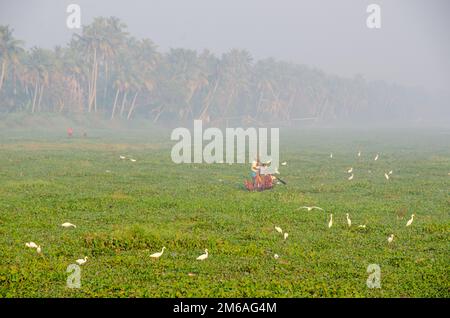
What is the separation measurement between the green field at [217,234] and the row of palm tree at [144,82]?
58.9 meters

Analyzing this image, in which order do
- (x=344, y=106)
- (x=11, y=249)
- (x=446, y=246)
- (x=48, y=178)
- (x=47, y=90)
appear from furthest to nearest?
1. (x=344, y=106)
2. (x=47, y=90)
3. (x=48, y=178)
4. (x=446, y=246)
5. (x=11, y=249)

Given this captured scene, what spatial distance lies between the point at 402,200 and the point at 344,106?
436 ft

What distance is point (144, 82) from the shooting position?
299 feet

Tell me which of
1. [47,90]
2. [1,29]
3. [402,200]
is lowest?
[402,200]

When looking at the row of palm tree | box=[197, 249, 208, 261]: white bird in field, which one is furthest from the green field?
the row of palm tree

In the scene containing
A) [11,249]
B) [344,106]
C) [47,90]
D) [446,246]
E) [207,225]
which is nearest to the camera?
[11,249]

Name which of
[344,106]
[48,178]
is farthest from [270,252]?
[344,106]

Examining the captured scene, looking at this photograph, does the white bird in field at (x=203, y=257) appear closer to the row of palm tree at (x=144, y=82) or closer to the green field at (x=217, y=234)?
the green field at (x=217, y=234)

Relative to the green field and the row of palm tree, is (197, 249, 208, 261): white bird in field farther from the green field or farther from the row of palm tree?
the row of palm tree

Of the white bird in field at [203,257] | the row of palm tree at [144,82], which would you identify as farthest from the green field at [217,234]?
the row of palm tree at [144,82]

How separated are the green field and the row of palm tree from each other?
2317 inches

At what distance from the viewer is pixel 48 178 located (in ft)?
82.7
